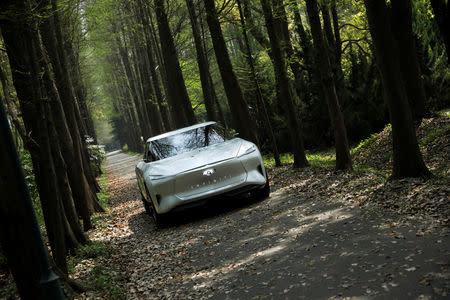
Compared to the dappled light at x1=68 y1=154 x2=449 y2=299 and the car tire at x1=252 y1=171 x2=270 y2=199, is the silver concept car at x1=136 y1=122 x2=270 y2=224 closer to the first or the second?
the car tire at x1=252 y1=171 x2=270 y2=199

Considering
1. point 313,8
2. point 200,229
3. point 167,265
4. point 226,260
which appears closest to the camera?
point 226,260

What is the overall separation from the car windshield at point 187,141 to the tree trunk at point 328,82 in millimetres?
2454

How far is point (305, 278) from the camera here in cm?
425

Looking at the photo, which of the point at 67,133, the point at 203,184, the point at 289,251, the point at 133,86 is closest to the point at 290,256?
the point at 289,251

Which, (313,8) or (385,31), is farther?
(313,8)

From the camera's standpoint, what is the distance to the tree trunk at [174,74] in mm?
19234

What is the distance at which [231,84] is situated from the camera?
14289mm

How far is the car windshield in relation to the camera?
921 cm

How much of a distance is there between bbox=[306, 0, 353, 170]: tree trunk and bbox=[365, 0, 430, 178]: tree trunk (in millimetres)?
2295

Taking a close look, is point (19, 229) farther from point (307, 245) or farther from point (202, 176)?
point (202, 176)

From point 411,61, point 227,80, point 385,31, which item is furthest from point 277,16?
point 385,31

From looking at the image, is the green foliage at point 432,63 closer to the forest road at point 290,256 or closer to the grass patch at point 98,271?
the forest road at point 290,256

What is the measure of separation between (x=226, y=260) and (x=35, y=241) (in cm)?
303

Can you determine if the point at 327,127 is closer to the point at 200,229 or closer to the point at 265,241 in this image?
the point at 200,229
